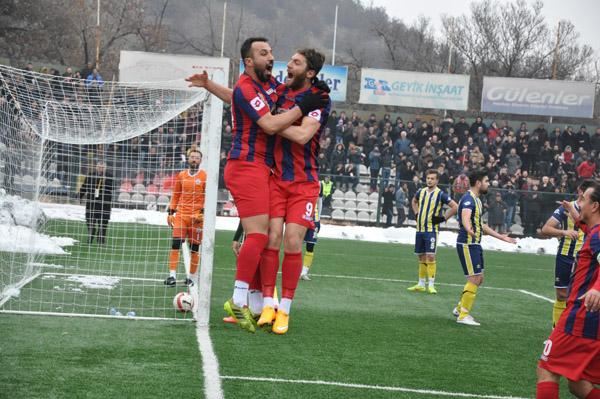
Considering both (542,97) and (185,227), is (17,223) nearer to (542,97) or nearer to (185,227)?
(185,227)

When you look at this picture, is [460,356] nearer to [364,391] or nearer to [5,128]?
[364,391]

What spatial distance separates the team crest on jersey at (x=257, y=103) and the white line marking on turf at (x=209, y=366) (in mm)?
2043

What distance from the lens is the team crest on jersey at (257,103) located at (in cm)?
678

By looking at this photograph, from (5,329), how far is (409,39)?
5895 centimetres

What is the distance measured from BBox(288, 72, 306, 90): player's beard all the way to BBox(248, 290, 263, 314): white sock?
1.87 m

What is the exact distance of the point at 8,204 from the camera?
1015 centimetres

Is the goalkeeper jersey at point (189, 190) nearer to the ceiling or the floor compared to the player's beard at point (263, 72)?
nearer to the floor

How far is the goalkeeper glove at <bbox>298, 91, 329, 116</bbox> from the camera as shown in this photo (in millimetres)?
6844

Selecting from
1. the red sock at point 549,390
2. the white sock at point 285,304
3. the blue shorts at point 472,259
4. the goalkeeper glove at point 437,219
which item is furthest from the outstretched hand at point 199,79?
the goalkeeper glove at point 437,219

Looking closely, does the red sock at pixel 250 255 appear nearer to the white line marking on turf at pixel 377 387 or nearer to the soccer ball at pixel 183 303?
the white line marking on turf at pixel 377 387

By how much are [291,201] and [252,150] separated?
569mm

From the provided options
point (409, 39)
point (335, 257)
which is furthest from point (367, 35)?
point (335, 257)

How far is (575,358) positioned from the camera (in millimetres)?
5000

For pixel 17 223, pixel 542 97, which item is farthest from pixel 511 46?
pixel 17 223
